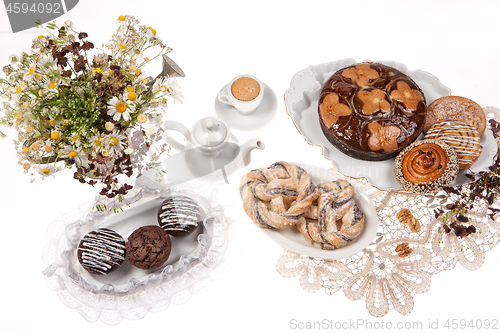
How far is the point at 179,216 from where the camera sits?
6.59 ft

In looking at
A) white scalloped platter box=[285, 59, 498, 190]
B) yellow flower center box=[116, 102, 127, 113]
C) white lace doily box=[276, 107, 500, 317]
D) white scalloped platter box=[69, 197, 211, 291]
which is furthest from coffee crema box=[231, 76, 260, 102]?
white lace doily box=[276, 107, 500, 317]

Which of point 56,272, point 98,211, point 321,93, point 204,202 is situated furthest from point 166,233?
point 321,93

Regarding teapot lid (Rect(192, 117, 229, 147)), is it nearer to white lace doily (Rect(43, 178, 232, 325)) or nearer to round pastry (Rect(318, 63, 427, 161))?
white lace doily (Rect(43, 178, 232, 325))

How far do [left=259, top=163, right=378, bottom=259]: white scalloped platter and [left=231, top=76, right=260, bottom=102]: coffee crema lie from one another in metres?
0.75

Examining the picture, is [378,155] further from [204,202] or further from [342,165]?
[204,202]

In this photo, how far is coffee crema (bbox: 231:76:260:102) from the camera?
7.06 feet

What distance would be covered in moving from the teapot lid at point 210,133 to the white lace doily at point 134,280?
1.21 feet

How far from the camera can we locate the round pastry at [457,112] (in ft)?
6.63

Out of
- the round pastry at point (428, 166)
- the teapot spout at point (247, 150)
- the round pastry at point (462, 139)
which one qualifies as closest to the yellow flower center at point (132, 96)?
the teapot spout at point (247, 150)

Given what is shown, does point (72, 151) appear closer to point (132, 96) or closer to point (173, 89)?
point (132, 96)

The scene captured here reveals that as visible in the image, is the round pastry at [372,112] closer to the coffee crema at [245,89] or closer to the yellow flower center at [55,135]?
the coffee crema at [245,89]

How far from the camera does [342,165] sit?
2.06 meters

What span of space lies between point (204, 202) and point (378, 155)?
0.99 m

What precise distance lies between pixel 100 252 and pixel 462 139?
6.34 ft
